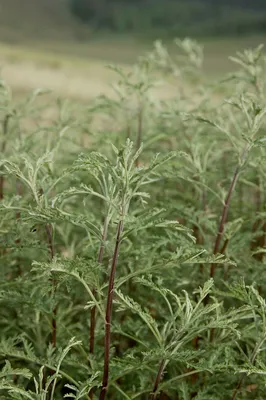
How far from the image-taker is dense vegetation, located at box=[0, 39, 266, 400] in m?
1.77

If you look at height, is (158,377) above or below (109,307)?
below

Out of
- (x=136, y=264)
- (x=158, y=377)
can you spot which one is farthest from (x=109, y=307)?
(x=136, y=264)

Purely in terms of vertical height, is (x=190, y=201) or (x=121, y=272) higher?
(x=190, y=201)

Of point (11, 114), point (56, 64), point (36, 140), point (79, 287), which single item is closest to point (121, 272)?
point (79, 287)

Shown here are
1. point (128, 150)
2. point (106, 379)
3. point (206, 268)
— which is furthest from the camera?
point (206, 268)

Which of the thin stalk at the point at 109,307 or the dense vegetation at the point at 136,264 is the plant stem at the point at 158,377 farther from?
the thin stalk at the point at 109,307

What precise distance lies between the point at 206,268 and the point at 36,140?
1018mm

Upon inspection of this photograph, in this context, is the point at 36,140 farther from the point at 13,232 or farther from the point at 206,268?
the point at 206,268

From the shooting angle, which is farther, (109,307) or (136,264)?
(136,264)

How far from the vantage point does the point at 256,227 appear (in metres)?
3.12

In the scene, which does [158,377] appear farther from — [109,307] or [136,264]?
[136,264]

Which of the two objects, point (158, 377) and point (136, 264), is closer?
point (158, 377)

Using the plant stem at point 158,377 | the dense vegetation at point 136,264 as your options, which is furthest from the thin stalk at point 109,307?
the plant stem at point 158,377

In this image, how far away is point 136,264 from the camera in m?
2.47
